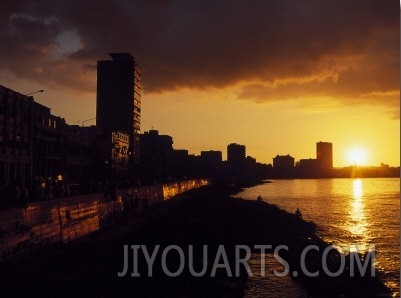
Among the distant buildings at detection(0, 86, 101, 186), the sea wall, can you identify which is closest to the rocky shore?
the sea wall

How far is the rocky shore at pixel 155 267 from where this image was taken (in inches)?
1160

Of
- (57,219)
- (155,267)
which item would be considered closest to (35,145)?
(57,219)

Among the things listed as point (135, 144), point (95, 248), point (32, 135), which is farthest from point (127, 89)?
point (95, 248)

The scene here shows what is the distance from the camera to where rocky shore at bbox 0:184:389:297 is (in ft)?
96.7

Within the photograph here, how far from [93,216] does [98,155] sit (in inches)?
2530

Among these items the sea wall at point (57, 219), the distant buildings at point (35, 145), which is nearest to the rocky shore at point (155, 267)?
the sea wall at point (57, 219)

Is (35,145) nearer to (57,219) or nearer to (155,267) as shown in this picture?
(57,219)

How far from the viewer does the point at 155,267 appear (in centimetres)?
3656

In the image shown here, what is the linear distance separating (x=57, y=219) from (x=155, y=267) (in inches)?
404

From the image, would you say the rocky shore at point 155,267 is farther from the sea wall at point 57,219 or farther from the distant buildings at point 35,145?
the distant buildings at point 35,145

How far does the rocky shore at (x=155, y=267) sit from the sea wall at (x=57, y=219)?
3.21ft

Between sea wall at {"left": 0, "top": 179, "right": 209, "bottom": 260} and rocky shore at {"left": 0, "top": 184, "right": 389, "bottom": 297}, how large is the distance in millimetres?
979

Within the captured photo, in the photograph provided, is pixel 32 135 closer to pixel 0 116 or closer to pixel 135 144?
pixel 0 116

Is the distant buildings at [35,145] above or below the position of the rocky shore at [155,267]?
above
